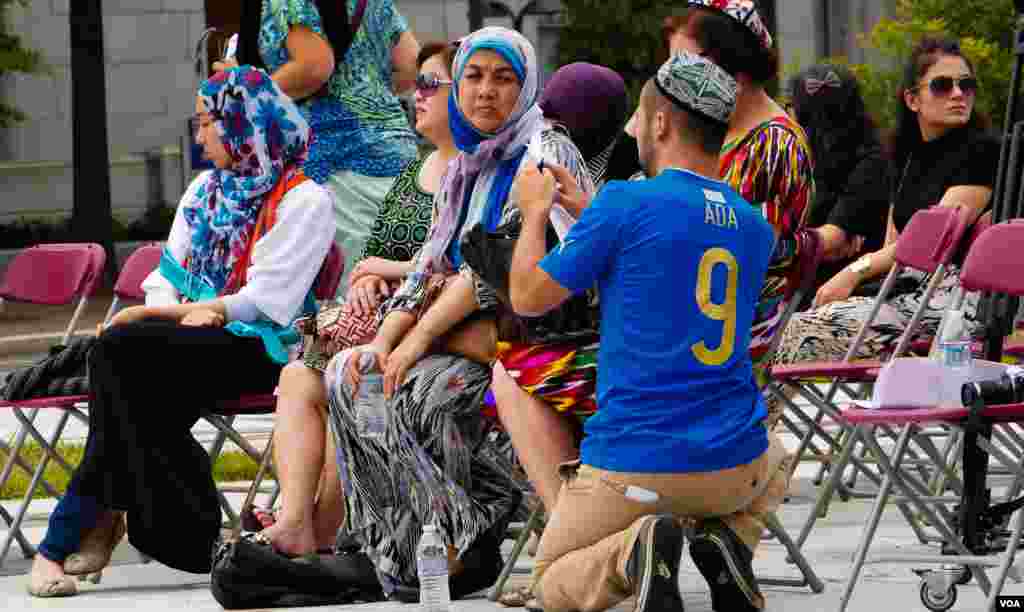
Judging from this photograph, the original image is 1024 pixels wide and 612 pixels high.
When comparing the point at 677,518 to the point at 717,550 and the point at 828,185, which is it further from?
the point at 828,185

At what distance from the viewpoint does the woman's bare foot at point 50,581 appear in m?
6.61

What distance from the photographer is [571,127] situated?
6613 millimetres

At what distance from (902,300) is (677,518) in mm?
2580

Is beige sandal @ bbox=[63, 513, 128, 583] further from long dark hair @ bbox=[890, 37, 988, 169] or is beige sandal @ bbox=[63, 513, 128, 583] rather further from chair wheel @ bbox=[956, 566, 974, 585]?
long dark hair @ bbox=[890, 37, 988, 169]

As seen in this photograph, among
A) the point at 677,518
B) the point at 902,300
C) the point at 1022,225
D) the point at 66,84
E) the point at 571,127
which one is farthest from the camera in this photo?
the point at 66,84

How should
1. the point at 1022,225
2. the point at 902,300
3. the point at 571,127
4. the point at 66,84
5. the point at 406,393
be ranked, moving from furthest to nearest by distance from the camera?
the point at 66,84 → the point at 902,300 → the point at 571,127 → the point at 406,393 → the point at 1022,225

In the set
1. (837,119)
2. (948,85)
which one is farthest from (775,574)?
(837,119)

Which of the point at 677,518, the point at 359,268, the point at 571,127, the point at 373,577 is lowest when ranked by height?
the point at 373,577

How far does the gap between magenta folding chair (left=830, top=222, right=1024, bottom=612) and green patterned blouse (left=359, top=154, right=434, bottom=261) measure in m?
1.63

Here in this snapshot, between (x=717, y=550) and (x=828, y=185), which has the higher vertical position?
(x=828, y=185)

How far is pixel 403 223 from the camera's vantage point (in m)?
6.87

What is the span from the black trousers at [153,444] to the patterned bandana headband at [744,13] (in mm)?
1858

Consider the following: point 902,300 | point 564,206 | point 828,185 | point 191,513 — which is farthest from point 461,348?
point 828,185

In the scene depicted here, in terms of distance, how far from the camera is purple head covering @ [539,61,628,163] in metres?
6.55
